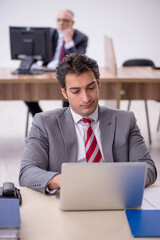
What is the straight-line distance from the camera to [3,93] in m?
4.05

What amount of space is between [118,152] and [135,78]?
2077 mm

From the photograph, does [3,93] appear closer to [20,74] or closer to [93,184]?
[20,74]

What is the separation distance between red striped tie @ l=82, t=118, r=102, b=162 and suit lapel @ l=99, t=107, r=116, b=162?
0.04 meters

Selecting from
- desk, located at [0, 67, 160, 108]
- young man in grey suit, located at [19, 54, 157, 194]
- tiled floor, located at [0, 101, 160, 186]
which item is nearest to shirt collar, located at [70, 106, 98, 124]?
young man in grey suit, located at [19, 54, 157, 194]

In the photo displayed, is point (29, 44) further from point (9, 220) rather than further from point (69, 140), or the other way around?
point (9, 220)

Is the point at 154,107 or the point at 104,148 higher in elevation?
the point at 104,148

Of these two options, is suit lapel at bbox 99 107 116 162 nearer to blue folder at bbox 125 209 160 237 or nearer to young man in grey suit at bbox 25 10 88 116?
blue folder at bbox 125 209 160 237

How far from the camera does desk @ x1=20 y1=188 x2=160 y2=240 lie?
1265 mm

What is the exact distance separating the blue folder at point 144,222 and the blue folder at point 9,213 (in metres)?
0.37

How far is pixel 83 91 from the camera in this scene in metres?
1.82

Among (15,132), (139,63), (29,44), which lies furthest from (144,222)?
(139,63)

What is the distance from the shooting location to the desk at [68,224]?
126cm

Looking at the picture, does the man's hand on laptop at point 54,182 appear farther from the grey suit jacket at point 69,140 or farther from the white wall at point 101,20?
the white wall at point 101,20

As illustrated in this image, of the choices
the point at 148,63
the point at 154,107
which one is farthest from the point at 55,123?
the point at 154,107
